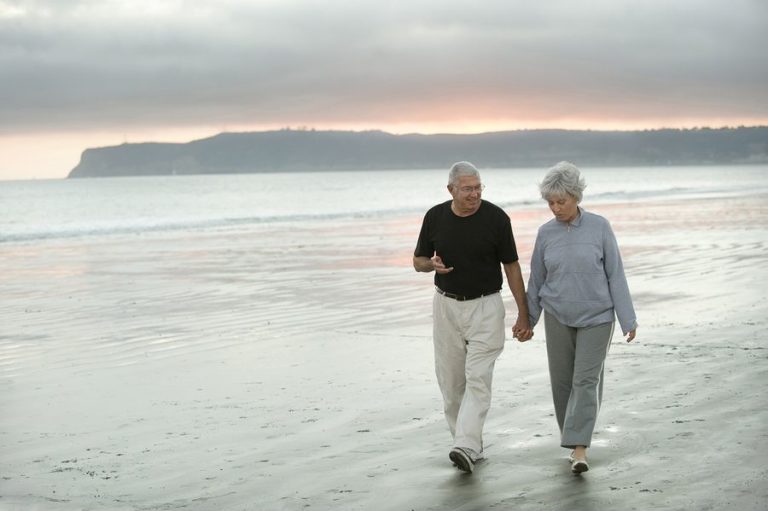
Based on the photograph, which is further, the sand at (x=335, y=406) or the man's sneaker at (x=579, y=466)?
the man's sneaker at (x=579, y=466)

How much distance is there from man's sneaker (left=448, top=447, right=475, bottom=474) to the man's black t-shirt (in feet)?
2.91

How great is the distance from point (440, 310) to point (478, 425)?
710 mm

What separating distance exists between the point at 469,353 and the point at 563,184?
1122mm


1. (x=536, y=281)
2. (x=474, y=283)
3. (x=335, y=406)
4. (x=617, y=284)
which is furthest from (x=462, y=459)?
(x=335, y=406)

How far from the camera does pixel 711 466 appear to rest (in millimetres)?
5527

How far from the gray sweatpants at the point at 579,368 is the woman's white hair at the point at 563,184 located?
28.2 inches

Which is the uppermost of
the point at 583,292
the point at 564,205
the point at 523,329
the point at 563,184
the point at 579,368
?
the point at 563,184

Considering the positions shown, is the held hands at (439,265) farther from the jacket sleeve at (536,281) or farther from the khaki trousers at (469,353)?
the jacket sleeve at (536,281)

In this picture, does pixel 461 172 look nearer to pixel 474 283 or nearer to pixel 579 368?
pixel 474 283

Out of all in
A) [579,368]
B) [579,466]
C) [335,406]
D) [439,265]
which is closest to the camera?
[579,466]

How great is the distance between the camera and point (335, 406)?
289 inches

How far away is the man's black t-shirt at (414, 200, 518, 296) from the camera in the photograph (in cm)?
591

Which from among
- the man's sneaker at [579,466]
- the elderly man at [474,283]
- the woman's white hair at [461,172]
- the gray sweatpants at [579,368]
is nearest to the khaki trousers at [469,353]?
the elderly man at [474,283]

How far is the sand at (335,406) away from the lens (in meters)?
5.34
